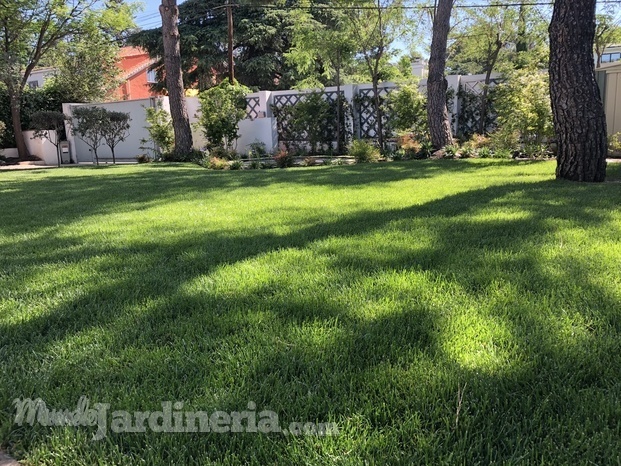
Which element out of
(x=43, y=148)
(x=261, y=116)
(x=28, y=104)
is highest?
(x=28, y=104)

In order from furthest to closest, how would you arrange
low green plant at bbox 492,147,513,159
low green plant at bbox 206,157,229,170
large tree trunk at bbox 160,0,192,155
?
large tree trunk at bbox 160,0,192,155 → low green plant at bbox 206,157,229,170 → low green plant at bbox 492,147,513,159

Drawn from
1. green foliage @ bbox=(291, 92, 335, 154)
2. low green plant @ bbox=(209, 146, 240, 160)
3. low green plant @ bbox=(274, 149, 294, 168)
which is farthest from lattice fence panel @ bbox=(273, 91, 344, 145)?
low green plant @ bbox=(274, 149, 294, 168)

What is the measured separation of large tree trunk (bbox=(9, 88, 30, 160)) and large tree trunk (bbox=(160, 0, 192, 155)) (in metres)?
6.47

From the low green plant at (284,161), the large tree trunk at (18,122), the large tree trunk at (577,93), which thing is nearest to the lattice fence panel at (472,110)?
the low green plant at (284,161)

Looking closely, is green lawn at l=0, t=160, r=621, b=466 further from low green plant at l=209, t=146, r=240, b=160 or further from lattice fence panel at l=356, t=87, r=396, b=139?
lattice fence panel at l=356, t=87, r=396, b=139

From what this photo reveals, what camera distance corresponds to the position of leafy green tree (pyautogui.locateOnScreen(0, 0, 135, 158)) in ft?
47.7

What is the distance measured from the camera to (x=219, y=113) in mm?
13398

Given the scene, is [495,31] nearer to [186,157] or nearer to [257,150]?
[257,150]

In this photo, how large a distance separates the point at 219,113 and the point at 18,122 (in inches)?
331

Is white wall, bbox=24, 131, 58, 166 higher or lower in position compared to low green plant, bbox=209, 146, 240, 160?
higher

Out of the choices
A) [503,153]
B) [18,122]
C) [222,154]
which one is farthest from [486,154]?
[18,122]

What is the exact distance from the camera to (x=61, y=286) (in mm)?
2598

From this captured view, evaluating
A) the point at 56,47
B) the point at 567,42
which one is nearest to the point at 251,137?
the point at 56,47

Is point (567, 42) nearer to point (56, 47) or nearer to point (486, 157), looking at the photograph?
point (486, 157)
